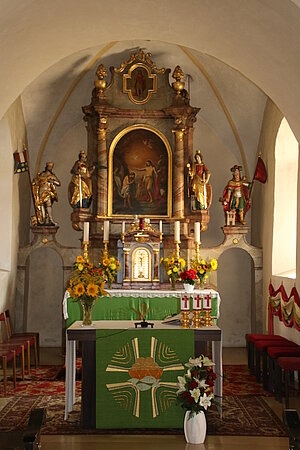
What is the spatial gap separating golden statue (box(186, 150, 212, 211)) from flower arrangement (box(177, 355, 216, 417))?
6841 mm

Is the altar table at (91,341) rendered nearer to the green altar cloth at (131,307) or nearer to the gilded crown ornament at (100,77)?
the green altar cloth at (131,307)

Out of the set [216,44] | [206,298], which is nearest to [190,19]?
[216,44]

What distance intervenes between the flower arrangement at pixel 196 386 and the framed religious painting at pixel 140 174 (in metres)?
6.96

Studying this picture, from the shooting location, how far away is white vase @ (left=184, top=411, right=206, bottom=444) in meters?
6.32

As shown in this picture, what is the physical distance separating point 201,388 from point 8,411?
2761 millimetres

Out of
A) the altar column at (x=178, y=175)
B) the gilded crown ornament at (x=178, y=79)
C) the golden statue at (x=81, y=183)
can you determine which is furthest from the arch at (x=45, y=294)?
the gilded crown ornament at (x=178, y=79)

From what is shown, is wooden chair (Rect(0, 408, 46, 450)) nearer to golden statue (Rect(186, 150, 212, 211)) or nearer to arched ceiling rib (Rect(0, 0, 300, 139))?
arched ceiling rib (Rect(0, 0, 300, 139))

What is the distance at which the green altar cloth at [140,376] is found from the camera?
267 inches

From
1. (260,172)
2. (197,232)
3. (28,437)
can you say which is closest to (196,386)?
(28,437)

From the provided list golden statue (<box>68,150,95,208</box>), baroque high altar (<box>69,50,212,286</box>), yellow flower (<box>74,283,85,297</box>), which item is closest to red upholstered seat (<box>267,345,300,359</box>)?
yellow flower (<box>74,283,85,297</box>)

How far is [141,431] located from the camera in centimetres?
685

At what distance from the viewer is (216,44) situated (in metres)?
8.29

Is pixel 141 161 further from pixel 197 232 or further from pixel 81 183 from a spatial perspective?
pixel 197 232

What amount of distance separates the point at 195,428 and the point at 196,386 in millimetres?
456
